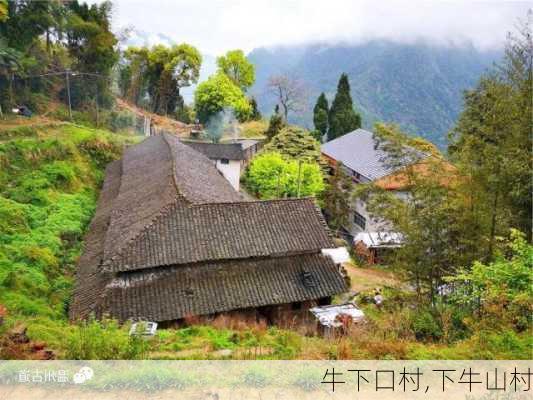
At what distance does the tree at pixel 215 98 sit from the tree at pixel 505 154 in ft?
110

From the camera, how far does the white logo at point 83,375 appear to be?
712 cm

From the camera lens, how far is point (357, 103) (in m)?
82.1

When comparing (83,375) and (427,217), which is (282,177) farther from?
(83,375)

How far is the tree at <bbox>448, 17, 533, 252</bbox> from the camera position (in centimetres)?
1163

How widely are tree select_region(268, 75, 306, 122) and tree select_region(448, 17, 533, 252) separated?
40765 mm

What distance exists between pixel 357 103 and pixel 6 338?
258ft

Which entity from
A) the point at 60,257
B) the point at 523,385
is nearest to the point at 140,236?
the point at 60,257

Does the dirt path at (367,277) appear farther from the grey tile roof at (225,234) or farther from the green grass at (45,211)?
the green grass at (45,211)

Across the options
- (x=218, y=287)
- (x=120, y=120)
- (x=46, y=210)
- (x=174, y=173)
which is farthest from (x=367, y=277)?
(x=120, y=120)

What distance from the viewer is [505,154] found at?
38.2 ft

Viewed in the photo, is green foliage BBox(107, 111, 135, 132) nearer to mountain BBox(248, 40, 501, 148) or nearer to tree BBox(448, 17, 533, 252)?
tree BBox(448, 17, 533, 252)

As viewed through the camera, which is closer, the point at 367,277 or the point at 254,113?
the point at 367,277

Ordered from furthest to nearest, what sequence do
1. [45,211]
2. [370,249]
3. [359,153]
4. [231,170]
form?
1. [359,153]
2. [231,170]
3. [370,249]
4. [45,211]

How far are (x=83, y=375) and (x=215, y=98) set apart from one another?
39197mm
